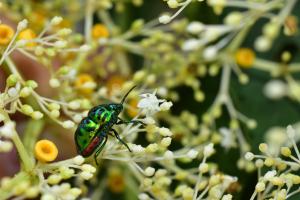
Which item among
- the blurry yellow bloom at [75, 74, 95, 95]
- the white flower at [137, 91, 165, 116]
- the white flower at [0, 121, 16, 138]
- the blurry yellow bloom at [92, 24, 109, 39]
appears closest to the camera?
the white flower at [0, 121, 16, 138]

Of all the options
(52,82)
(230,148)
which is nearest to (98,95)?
(52,82)

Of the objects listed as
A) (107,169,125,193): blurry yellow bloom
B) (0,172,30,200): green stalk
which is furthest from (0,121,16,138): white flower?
(107,169,125,193): blurry yellow bloom

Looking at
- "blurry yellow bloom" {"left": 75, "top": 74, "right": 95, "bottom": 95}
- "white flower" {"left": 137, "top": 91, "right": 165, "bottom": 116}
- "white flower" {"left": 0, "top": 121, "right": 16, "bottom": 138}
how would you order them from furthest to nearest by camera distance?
"blurry yellow bloom" {"left": 75, "top": 74, "right": 95, "bottom": 95} < "white flower" {"left": 137, "top": 91, "right": 165, "bottom": 116} < "white flower" {"left": 0, "top": 121, "right": 16, "bottom": 138}

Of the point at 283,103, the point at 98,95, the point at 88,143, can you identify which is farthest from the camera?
the point at 283,103

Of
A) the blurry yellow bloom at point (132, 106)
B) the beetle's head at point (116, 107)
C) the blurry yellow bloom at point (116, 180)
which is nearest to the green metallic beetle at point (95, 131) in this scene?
the beetle's head at point (116, 107)

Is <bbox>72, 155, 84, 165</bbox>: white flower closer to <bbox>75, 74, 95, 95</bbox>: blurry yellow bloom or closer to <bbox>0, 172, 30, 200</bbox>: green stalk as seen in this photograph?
<bbox>0, 172, 30, 200</bbox>: green stalk

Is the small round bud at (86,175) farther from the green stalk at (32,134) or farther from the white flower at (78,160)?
the green stalk at (32,134)

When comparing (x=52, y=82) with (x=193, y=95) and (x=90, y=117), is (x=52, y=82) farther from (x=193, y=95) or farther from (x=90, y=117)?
(x=193, y=95)
